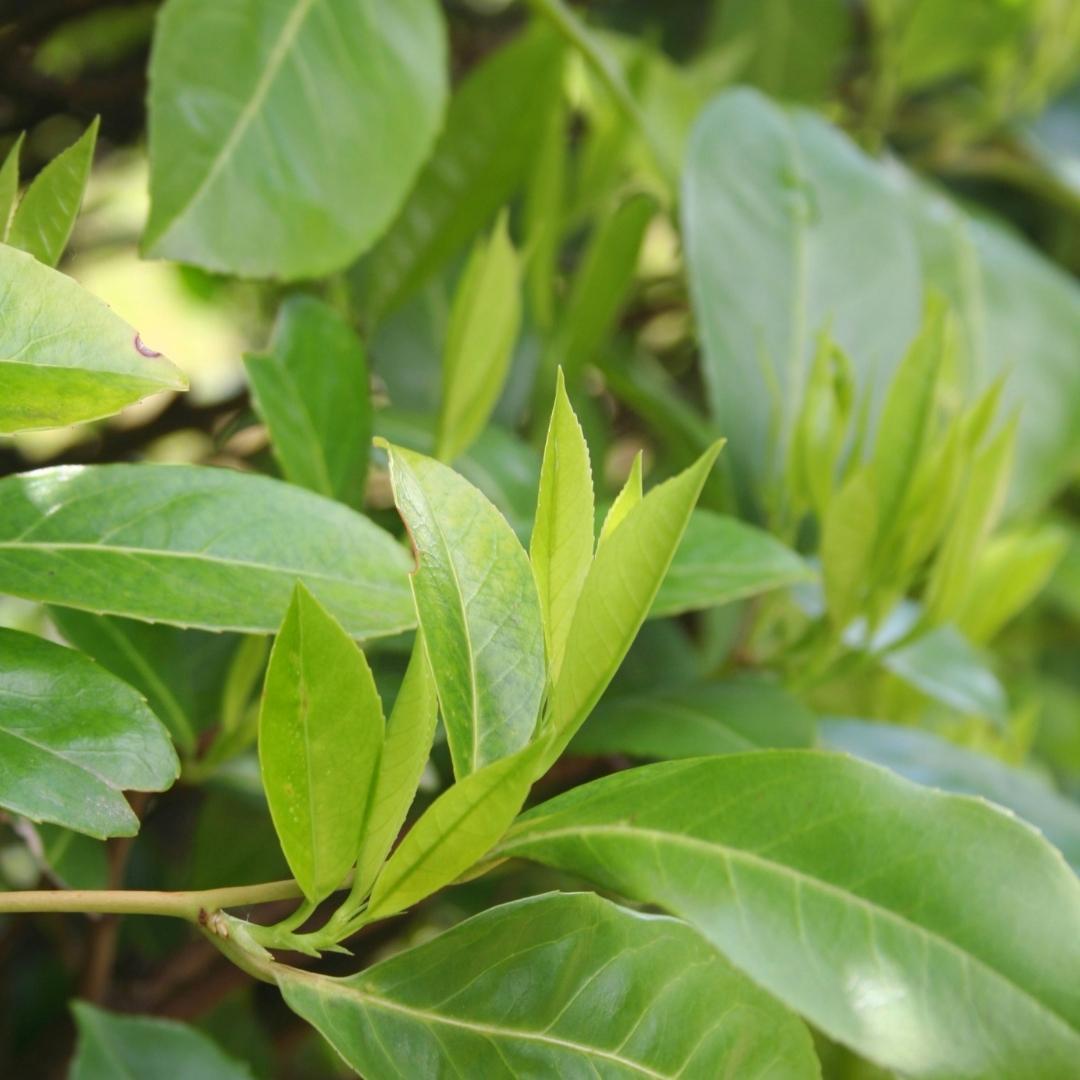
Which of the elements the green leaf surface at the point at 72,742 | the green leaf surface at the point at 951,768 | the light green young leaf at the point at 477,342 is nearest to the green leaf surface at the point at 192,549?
the green leaf surface at the point at 72,742

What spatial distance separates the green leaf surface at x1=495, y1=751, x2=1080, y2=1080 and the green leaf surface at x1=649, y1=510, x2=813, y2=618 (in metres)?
0.12

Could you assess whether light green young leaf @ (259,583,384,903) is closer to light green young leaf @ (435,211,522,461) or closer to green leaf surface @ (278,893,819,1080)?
green leaf surface @ (278,893,819,1080)

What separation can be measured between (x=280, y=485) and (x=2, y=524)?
8 centimetres

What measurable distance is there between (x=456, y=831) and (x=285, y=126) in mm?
348

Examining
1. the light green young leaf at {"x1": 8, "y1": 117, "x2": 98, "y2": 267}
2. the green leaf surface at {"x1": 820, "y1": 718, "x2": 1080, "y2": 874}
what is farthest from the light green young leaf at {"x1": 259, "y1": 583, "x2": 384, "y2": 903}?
the green leaf surface at {"x1": 820, "y1": 718, "x2": 1080, "y2": 874}

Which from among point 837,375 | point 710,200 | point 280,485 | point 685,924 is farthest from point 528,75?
point 685,924

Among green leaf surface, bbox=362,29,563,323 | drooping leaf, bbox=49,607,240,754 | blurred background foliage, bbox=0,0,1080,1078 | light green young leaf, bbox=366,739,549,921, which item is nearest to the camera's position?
light green young leaf, bbox=366,739,549,921

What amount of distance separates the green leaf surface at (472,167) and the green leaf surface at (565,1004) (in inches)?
16.2

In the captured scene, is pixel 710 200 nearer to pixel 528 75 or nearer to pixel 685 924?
pixel 528 75

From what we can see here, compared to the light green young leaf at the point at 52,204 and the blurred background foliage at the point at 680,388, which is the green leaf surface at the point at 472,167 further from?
the light green young leaf at the point at 52,204

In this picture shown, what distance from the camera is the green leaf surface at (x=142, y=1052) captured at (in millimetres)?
472

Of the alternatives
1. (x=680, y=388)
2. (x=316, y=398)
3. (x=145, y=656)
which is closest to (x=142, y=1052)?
(x=145, y=656)

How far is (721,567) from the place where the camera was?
47 cm

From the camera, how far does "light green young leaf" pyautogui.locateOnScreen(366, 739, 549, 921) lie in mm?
286
